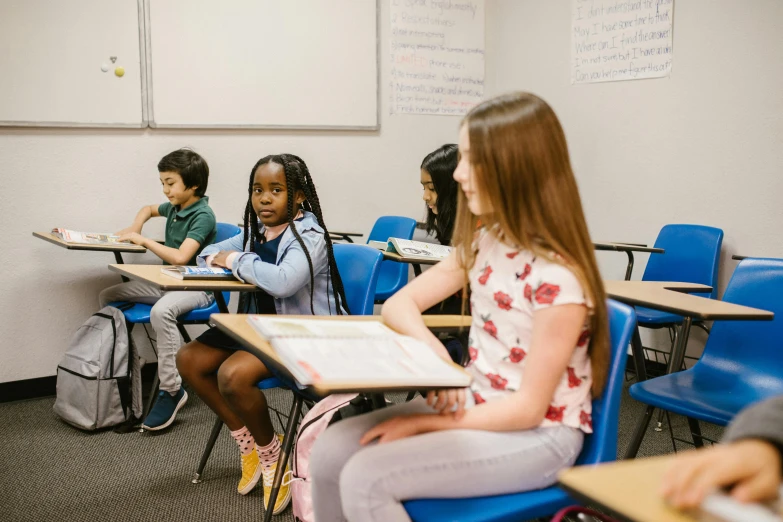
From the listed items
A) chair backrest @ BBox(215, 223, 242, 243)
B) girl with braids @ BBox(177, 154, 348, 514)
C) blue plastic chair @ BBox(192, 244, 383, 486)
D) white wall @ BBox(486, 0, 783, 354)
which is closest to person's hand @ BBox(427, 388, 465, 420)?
blue plastic chair @ BBox(192, 244, 383, 486)

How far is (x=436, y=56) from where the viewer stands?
4223 millimetres

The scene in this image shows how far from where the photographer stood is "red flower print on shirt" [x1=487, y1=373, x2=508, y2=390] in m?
1.18

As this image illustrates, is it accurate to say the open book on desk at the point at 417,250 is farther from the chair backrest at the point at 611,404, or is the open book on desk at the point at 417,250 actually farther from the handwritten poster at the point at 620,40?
the handwritten poster at the point at 620,40

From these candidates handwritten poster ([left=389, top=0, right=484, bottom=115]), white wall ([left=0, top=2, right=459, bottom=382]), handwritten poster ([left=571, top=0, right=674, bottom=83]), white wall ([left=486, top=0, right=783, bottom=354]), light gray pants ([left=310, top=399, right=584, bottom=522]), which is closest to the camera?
light gray pants ([left=310, top=399, right=584, bottom=522])

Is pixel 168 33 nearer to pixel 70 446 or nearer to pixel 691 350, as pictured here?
pixel 70 446

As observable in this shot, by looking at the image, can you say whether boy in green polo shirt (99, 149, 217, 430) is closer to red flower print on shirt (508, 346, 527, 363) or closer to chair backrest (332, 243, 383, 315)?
chair backrest (332, 243, 383, 315)

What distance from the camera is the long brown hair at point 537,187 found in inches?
44.3

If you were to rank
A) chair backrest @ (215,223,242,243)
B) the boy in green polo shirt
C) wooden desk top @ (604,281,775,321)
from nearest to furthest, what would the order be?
wooden desk top @ (604,281,775,321) → the boy in green polo shirt → chair backrest @ (215,223,242,243)

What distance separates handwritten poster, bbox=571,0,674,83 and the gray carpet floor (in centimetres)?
173

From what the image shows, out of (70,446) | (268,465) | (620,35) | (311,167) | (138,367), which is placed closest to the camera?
(268,465)

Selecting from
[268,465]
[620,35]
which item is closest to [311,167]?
[620,35]

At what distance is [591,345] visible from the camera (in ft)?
3.77

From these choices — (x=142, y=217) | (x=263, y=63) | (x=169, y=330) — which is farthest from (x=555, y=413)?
(x=263, y=63)

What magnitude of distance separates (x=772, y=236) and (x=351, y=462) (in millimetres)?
2563
